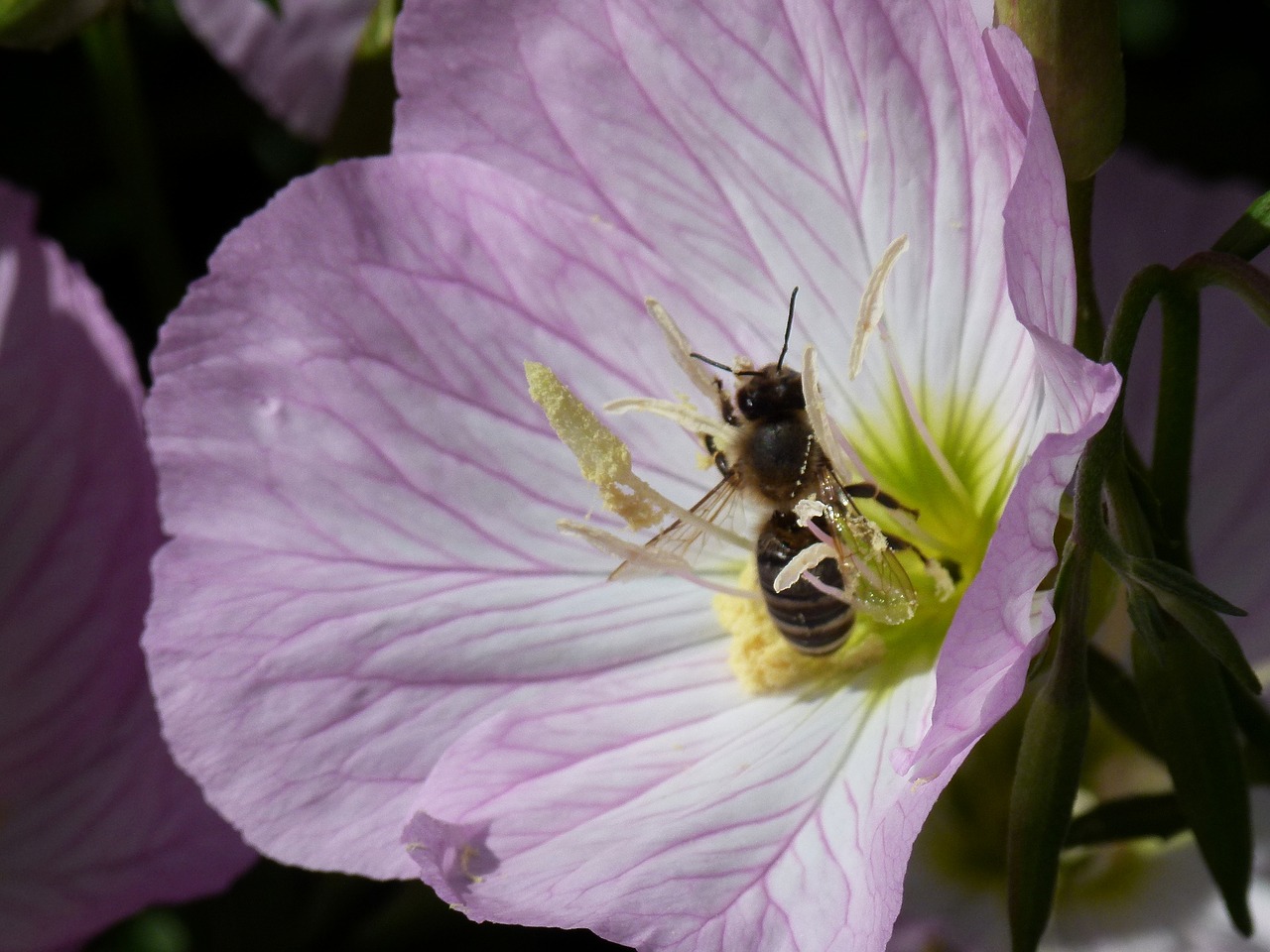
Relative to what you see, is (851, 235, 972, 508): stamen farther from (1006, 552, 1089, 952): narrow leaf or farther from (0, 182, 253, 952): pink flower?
(0, 182, 253, 952): pink flower

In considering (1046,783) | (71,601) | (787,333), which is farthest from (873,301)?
(71,601)

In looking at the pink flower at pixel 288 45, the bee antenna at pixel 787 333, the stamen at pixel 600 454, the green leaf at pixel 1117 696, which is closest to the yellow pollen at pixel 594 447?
the stamen at pixel 600 454

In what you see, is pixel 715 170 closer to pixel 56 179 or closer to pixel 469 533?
pixel 469 533

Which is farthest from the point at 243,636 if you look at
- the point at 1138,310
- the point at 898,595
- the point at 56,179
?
the point at 56,179

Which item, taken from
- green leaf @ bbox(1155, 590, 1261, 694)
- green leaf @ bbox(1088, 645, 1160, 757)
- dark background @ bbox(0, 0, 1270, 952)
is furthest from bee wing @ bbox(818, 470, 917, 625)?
dark background @ bbox(0, 0, 1270, 952)

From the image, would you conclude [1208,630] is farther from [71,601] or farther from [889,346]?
[71,601]

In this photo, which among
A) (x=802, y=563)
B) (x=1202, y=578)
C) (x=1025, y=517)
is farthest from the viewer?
(x=1202, y=578)

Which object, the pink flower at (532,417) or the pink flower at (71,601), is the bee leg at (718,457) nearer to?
the pink flower at (532,417)
